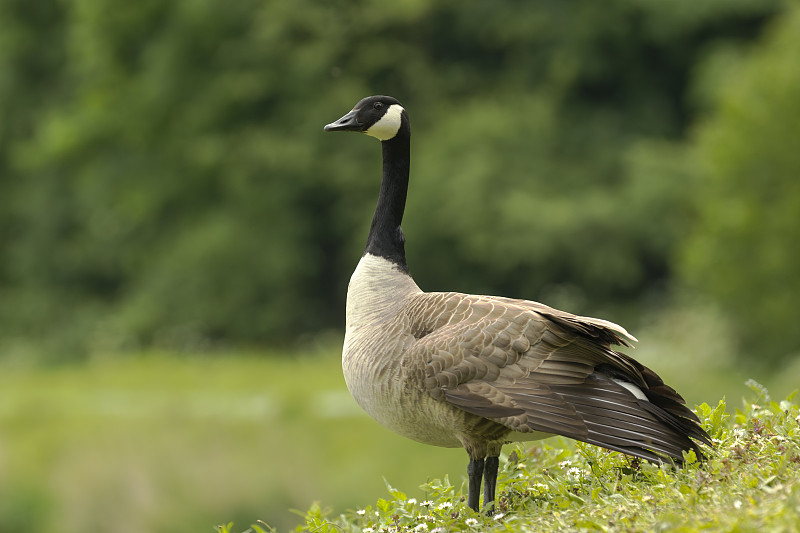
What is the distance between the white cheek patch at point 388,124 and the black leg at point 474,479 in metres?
2.07

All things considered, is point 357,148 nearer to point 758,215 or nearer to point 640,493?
point 758,215

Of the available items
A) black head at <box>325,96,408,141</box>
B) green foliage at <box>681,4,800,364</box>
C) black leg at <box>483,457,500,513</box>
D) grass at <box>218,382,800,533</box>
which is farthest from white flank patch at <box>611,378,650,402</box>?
green foliage at <box>681,4,800,364</box>

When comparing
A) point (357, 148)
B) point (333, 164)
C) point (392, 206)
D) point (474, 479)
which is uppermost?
point (357, 148)

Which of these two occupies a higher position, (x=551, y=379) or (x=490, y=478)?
(x=551, y=379)

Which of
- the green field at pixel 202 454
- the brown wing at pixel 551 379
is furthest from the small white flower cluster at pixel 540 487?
the green field at pixel 202 454

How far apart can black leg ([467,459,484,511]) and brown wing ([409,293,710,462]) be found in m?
0.43

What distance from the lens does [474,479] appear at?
512cm

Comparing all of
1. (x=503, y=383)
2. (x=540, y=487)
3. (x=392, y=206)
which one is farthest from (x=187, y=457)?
(x=503, y=383)

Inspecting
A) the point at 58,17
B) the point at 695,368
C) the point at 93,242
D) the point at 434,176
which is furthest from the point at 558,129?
the point at 58,17

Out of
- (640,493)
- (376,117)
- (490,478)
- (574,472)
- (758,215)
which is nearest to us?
(640,493)

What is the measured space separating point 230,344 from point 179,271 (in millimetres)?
2215

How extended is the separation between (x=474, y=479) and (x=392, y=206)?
1831 millimetres

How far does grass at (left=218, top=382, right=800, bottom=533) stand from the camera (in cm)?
409

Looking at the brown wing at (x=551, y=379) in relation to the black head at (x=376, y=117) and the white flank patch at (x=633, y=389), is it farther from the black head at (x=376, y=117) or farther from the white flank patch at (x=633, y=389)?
the black head at (x=376, y=117)
